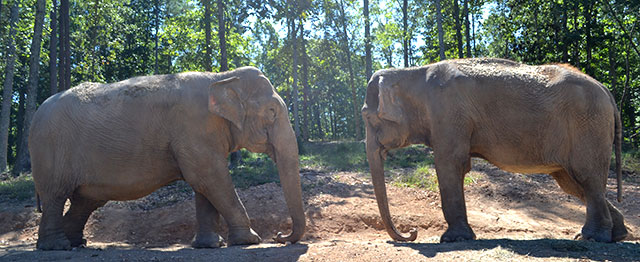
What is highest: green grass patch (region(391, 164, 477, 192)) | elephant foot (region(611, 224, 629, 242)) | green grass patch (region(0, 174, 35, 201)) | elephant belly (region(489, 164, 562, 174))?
elephant belly (region(489, 164, 562, 174))

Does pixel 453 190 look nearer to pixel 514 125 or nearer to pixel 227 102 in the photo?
pixel 514 125

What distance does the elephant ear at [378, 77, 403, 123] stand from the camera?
7516mm

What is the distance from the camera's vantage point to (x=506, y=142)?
7105 mm

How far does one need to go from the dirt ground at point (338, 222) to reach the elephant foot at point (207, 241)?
0.65 ft

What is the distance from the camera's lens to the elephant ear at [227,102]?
715 cm

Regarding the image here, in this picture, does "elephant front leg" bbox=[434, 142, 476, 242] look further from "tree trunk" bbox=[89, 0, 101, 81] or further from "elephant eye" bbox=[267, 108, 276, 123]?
"tree trunk" bbox=[89, 0, 101, 81]

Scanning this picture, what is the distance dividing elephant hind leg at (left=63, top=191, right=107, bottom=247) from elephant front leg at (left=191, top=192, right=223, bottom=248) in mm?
1566

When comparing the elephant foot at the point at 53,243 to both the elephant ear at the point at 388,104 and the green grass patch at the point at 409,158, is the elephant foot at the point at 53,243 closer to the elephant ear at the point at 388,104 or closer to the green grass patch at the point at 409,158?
the elephant ear at the point at 388,104

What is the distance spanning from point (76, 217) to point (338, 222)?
172 inches

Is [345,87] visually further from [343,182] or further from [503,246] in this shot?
[503,246]

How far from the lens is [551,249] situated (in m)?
5.74

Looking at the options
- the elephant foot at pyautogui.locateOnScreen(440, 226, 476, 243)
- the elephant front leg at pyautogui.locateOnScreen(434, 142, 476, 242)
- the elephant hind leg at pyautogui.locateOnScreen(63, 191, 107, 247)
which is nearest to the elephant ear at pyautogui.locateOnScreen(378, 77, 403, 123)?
the elephant front leg at pyautogui.locateOnScreen(434, 142, 476, 242)

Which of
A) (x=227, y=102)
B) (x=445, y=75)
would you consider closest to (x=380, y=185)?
(x=445, y=75)

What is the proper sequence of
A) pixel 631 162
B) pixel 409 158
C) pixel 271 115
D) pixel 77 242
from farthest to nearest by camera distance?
pixel 631 162, pixel 409 158, pixel 77 242, pixel 271 115
